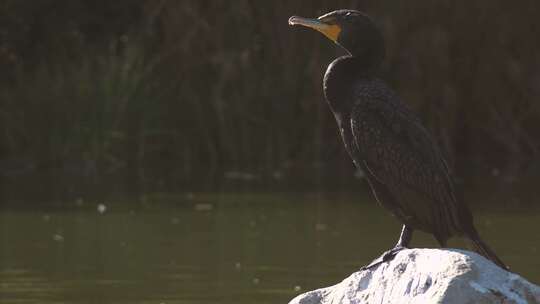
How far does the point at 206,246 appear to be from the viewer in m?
11.4

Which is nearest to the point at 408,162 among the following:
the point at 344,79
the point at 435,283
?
the point at 344,79

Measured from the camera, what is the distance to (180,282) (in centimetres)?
971

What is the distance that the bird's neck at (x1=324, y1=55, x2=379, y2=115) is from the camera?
7.15 m

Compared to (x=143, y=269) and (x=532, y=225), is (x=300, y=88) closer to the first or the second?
(x=532, y=225)

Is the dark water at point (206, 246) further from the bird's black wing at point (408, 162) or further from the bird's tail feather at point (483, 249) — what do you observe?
the bird's tail feather at point (483, 249)

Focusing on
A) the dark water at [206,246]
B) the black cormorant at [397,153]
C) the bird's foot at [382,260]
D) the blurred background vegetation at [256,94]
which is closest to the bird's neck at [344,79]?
the black cormorant at [397,153]

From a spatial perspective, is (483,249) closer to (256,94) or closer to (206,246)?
(206,246)

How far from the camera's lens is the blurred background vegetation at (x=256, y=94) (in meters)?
16.9

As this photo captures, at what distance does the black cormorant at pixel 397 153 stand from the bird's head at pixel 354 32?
84 millimetres

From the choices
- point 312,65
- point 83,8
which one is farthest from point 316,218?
point 83,8

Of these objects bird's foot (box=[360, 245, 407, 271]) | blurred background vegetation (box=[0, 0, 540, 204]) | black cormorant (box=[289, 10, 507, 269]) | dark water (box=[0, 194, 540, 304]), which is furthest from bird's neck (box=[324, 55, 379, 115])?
blurred background vegetation (box=[0, 0, 540, 204])

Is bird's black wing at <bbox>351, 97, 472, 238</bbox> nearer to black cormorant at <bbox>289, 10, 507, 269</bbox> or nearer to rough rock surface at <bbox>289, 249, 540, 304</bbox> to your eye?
black cormorant at <bbox>289, 10, 507, 269</bbox>

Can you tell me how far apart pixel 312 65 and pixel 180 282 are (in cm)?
766

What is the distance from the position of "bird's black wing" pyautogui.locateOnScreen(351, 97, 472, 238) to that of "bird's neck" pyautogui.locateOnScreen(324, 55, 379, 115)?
0.29 feet
